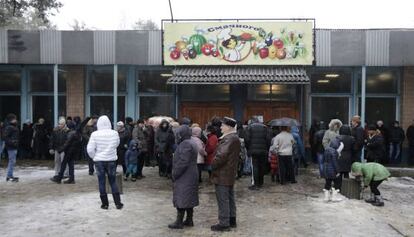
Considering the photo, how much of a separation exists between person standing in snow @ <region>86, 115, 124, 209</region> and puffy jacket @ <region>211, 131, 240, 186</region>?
216 cm

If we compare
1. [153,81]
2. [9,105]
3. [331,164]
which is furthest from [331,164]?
[9,105]

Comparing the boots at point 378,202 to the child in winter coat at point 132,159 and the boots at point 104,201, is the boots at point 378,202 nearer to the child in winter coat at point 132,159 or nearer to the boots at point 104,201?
the boots at point 104,201

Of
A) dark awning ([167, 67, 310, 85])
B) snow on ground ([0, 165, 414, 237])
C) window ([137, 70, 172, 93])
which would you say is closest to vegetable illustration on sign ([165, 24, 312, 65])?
dark awning ([167, 67, 310, 85])

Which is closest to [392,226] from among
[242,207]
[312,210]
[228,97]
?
[312,210]

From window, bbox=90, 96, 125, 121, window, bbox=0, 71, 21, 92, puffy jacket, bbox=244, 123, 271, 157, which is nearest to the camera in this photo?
puffy jacket, bbox=244, 123, 271, 157

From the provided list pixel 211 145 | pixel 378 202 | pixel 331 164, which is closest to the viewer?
pixel 378 202

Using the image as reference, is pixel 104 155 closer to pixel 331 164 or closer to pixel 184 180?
pixel 184 180

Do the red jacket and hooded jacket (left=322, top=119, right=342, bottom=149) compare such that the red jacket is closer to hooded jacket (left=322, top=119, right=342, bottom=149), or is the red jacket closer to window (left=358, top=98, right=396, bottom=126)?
hooded jacket (left=322, top=119, right=342, bottom=149)

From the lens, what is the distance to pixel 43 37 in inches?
634

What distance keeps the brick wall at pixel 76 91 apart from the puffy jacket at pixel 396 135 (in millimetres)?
10364

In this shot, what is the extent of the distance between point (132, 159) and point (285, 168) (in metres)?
3.70

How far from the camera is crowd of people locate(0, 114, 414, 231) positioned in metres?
7.52

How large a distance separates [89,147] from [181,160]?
201 cm

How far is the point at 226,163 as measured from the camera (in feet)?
24.5
